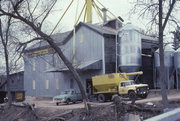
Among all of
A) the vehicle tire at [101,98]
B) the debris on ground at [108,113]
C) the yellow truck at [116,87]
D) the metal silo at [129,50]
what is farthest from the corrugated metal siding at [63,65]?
the debris on ground at [108,113]

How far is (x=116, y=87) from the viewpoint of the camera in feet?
86.0

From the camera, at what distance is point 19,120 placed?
19.5 m

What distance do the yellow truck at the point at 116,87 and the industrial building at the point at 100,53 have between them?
4.40 metres

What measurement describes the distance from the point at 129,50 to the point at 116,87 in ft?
20.5

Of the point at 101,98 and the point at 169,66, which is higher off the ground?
the point at 169,66

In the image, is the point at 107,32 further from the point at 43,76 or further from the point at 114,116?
the point at 114,116

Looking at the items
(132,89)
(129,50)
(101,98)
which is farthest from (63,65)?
(132,89)

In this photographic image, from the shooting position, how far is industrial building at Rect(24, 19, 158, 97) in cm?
3117

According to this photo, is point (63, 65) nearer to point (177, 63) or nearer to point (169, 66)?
point (169, 66)

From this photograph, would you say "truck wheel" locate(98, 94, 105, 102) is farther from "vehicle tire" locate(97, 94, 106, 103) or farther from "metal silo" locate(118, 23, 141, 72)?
"metal silo" locate(118, 23, 141, 72)

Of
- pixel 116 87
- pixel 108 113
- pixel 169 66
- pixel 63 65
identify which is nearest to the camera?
pixel 108 113

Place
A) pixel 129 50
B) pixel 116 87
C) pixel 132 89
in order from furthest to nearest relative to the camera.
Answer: pixel 129 50 → pixel 116 87 → pixel 132 89

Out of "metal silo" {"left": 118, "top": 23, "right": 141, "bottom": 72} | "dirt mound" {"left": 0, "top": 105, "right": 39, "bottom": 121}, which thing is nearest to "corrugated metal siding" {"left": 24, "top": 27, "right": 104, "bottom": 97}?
"metal silo" {"left": 118, "top": 23, "right": 141, "bottom": 72}

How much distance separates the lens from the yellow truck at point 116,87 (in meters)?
24.7
